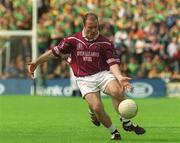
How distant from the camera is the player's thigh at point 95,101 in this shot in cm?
1226

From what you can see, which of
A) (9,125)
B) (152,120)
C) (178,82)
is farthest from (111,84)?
(178,82)

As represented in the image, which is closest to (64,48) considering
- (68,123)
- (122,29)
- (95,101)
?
(95,101)

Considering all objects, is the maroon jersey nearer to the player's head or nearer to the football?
the player's head

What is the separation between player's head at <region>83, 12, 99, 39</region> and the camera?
40.0ft

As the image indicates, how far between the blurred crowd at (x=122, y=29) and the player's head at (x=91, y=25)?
17.9m

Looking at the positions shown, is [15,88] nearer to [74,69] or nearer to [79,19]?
[79,19]

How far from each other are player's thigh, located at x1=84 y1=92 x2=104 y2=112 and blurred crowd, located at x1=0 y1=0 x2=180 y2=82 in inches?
697

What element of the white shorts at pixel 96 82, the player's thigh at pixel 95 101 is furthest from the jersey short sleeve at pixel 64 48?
the player's thigh at pixel 95 101

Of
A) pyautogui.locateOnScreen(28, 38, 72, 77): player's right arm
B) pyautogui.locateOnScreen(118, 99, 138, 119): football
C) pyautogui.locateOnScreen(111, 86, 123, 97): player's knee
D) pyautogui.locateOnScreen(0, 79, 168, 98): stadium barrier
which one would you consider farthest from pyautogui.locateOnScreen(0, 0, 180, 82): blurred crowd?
pyautogui.locateOnScreen(118, 99, 138, 119): football

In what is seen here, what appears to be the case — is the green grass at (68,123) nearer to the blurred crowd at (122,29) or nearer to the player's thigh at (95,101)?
the player's thigh at (95,101)

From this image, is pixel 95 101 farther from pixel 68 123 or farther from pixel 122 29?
pixel 122 29

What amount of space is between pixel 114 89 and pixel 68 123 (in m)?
4.47

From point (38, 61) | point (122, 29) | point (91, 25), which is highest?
point (91, 25)

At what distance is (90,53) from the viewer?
41.2ft
